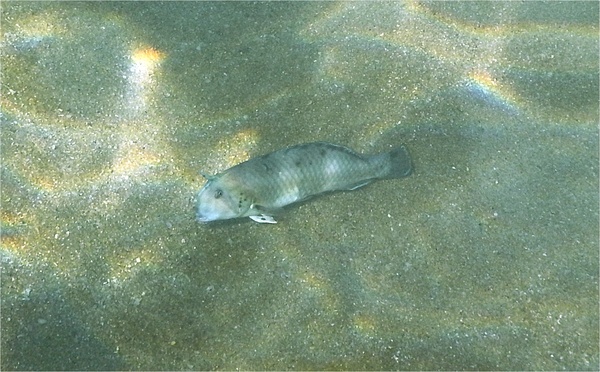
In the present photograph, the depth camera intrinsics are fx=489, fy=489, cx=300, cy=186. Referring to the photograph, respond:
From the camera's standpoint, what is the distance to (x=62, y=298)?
3172mm

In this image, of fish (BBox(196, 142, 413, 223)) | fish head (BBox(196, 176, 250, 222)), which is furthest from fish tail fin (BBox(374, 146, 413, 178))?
fish head (BBox(196, 176, 250, 222))

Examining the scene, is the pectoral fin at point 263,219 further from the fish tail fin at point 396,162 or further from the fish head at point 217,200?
the fish tail fin at point 396,162

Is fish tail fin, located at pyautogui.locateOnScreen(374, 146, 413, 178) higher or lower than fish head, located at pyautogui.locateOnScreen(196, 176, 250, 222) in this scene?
lower

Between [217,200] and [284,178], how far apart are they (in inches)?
18.3

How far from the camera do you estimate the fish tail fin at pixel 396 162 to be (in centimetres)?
353

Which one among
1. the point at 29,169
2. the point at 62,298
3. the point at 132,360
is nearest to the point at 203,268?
the point at 132,360

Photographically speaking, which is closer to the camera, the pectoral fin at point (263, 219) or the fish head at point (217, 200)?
the fish head at point (217, 200)

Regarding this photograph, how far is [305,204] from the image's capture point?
3564 mm

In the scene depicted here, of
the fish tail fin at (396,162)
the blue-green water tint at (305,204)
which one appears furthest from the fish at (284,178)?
the blue-green water tint at (305,204)

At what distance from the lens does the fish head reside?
3.06 meters

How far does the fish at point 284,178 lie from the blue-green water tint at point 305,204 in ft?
0.75

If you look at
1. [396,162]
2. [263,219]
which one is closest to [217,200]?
[263,219]

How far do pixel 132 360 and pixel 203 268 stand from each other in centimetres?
71

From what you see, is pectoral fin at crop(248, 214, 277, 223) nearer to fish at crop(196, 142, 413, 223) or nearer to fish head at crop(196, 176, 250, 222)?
fish at crop(196, 142, 413, 223)
